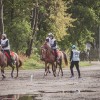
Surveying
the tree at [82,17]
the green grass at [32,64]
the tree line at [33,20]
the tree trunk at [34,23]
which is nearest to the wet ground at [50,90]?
the green grass at [32,64]

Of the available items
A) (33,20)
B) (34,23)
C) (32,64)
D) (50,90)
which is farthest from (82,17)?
(50,90)

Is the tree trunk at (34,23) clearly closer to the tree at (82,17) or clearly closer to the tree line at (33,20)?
the tree line at (33,20)

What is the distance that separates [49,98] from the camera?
14.3 metres

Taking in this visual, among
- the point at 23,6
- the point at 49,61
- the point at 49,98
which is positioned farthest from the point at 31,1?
the point at 49,98

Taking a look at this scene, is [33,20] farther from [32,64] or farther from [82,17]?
[82,17]

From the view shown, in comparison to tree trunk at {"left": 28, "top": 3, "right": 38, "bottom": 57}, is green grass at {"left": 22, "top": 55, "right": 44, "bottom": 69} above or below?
below

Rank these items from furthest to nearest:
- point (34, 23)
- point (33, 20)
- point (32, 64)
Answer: point (33, 20)
point (34, 23)
point (32, 64)

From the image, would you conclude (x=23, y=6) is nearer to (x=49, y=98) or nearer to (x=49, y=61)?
(x=49, y=61)

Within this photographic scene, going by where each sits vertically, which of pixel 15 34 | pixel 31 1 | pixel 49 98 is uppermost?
pixel 31 1

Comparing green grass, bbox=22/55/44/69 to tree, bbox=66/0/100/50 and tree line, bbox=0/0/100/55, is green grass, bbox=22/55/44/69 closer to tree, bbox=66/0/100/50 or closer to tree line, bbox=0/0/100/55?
tree line, bbox=0/0/100/55

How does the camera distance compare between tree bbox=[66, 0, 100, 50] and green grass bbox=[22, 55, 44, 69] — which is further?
tree bbox=[66, 0, 100, 50]

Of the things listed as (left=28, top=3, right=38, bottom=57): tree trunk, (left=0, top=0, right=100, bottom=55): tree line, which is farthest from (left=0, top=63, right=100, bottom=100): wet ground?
(left=28, top=3, right=38, bottom=57): tree trunk

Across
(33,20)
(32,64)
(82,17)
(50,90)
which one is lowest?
(50,90)

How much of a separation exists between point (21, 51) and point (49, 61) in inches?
773
